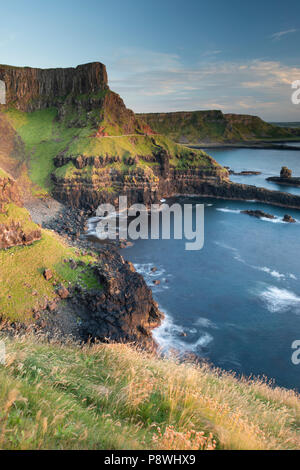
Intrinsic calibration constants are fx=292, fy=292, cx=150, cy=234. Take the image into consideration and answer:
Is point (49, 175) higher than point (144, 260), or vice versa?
point (49, 175)

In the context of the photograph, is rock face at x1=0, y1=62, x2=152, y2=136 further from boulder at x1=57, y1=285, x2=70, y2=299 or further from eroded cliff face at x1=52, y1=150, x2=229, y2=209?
boulder at x1=57, y1=285, x2=70, y2=299

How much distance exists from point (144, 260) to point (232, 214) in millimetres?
47403

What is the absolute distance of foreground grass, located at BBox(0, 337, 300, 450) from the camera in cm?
485

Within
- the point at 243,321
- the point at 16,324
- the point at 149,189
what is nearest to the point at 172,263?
the point at 243,321

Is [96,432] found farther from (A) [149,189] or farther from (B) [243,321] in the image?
(A) [149,189]

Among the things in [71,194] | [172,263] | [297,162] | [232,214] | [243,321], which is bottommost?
[243,321]

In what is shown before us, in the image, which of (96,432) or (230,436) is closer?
(96,432)

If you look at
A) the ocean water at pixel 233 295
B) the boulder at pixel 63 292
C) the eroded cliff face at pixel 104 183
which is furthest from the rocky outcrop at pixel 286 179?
the boulder at pixel 63 292

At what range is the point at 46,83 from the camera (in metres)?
125

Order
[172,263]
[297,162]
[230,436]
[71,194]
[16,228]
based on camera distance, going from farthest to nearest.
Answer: [297,162], [71,194], [172,263], [16,228], [230,436]

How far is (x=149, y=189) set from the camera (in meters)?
94.6

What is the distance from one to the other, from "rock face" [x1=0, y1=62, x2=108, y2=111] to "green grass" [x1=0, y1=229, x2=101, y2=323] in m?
101

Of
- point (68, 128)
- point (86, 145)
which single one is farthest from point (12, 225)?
point (68, 128)

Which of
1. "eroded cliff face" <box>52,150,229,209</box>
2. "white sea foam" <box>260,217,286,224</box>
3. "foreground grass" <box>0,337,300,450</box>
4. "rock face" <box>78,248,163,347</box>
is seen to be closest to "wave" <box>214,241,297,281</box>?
"rock face" <box>78,248,163,347</box>
